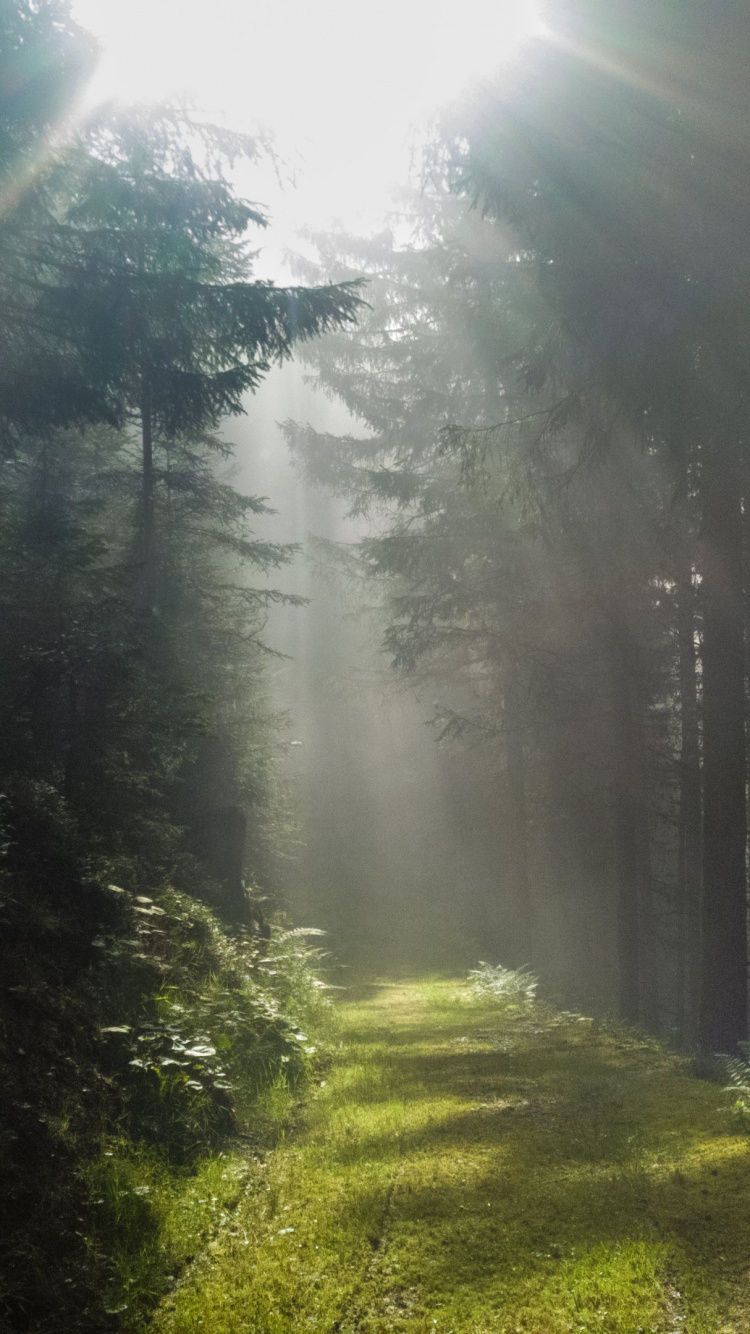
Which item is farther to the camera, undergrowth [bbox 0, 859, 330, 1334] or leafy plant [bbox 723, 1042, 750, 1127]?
leafy plant [bbox 723, 1042, 750, 1127]

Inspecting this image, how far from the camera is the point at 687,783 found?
13023mm

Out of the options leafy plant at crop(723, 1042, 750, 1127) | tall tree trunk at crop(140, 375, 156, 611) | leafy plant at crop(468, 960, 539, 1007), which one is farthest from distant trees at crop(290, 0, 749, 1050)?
tall tree trunk at crop(140, 375, 156, 611)

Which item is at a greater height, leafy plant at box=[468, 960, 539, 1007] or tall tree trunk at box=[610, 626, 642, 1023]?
tall tree trunk at box=[610, 626, 642, 1023]

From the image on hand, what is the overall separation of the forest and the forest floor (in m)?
0.02

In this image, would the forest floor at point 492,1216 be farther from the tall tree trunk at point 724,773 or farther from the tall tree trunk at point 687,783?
the tall tree trunk at point 687,783

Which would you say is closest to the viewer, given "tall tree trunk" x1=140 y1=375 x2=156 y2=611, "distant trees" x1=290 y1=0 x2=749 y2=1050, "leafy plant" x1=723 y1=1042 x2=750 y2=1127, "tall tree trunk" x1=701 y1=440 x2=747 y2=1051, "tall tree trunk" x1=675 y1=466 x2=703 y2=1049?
"leafy plant" x1=723 y1=1042 x2=750 y2=1127

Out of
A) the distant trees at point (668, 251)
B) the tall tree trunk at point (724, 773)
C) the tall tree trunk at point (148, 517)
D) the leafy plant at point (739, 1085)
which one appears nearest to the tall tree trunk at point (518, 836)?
the tall tree trunk at point (148, 517)

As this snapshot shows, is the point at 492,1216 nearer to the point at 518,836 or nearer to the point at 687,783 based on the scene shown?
the point at 687,783

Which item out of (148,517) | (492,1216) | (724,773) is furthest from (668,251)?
(148,517)

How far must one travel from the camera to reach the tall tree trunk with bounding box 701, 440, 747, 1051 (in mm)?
7938

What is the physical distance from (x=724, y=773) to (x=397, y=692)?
11400 mm

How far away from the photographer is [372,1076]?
595 cm

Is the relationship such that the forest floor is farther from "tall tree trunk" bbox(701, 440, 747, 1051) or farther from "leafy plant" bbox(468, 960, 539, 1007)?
"leafy plant" bbox(468, 960, 539, 1007)

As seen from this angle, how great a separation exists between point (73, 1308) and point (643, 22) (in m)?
9.96
